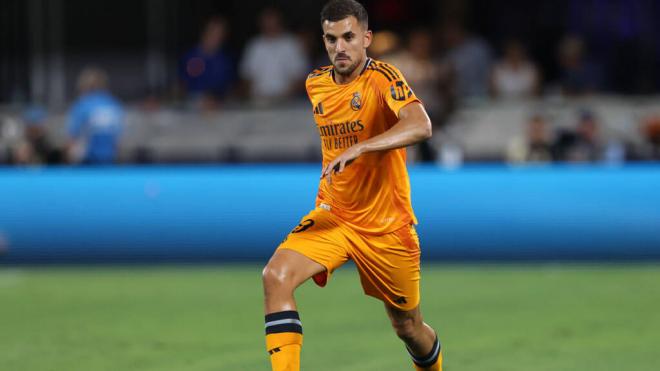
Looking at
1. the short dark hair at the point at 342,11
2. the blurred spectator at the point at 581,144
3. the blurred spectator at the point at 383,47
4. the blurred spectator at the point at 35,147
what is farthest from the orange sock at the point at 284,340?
the blurred spectator at the point at 35,147

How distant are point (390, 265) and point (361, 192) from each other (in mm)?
423

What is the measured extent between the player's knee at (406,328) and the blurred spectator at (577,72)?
1063 cm

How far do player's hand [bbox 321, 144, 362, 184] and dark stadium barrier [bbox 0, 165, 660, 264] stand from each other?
20.8 feet

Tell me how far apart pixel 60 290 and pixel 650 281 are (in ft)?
19.0

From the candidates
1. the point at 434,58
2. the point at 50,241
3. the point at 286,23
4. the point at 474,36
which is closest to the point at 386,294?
the point at 50,241

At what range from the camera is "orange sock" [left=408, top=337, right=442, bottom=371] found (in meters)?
6.28

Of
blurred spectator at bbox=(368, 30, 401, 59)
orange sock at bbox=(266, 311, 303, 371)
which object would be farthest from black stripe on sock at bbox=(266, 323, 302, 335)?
blurred spectator at bbox=(368, 30, 401, 59)

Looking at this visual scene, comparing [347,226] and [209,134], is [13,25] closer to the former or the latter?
[209,134]

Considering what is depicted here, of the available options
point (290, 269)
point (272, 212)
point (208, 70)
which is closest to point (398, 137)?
point (290, 269)

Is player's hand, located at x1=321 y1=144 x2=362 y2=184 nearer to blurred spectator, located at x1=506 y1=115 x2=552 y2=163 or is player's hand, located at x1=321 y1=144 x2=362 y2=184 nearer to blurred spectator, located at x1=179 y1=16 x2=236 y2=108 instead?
blurred spectator, located at x1=506 y1=115 x2=552 y2=163

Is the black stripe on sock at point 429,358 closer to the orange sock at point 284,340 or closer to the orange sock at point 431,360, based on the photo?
the orange sock at point 431,360

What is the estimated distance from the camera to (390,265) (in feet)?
19.6

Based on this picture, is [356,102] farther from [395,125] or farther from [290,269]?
[290,269]

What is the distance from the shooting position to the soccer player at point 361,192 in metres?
5.82
